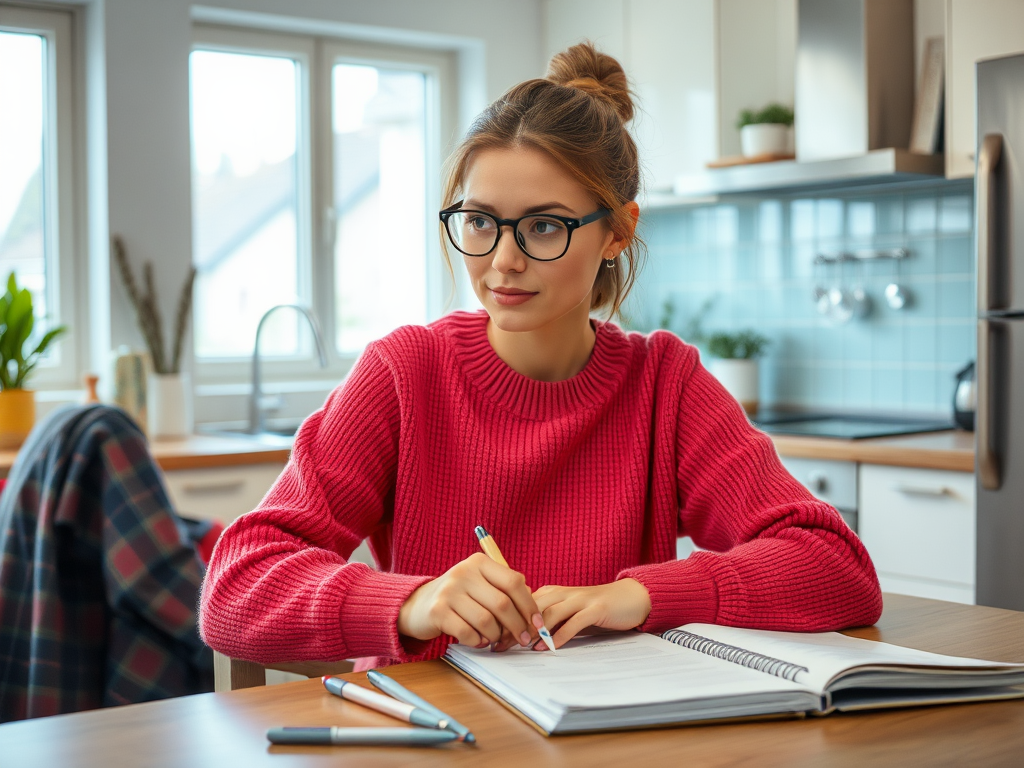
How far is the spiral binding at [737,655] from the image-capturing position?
886 millimetres

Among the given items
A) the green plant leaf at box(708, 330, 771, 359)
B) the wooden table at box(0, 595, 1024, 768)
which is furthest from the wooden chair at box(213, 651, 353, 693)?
the green plant leaf at box(708, 330, 771, 359)

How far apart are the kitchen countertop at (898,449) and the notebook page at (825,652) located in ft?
4.61

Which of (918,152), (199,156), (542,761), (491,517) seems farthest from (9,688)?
(918,152)

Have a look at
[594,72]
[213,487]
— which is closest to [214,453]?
[213,487]

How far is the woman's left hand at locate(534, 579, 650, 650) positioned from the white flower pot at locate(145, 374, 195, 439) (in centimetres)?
222

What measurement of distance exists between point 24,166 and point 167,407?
85 cm

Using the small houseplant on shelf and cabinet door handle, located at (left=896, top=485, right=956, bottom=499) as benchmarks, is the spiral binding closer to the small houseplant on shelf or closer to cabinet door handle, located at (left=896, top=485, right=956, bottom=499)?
cabinet door handle, located at (left=896, top=485, right=956, bottom=499)

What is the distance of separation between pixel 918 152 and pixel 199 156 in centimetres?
214

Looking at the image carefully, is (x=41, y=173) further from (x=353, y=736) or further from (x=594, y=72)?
(x=353, y=736)

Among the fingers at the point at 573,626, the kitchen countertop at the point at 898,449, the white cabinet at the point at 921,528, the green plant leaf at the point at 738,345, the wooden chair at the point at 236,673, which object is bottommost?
the white cabinet at the point at 921,528

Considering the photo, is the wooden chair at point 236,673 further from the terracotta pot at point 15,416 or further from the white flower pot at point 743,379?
the white flower pot at point 743,379

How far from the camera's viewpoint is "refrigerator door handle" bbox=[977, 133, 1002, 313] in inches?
92.3

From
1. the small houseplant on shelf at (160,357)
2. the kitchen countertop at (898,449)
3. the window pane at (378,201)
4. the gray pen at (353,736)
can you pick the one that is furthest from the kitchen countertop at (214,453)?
the gray pen at (353,736)

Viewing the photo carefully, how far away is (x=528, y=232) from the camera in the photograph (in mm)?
1212
